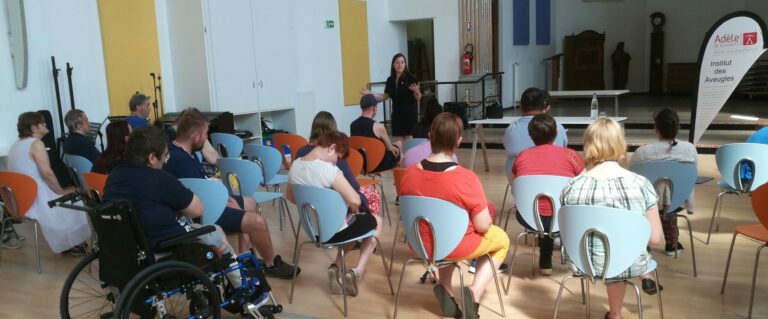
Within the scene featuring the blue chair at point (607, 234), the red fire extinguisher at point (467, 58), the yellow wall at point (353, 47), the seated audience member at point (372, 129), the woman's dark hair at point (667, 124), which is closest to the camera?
the blue chair at point (607, 234)

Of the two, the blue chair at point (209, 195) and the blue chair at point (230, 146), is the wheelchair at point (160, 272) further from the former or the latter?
the blue chair at point (230, 146)

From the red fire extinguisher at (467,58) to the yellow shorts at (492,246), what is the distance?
812 cm

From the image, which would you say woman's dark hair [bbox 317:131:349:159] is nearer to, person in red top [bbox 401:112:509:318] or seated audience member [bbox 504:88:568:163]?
person in red top [bbox 401:112:509:318]

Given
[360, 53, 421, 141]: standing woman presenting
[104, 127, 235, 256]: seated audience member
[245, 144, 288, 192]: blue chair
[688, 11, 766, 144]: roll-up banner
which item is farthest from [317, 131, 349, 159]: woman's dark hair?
[688, 11, 766, 144]: roll-up banner

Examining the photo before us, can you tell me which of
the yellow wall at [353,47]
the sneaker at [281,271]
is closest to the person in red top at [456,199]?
the sneaker at [281,271]

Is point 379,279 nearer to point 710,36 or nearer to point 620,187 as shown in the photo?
point 620,187

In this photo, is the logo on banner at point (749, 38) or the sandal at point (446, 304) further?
the logo on banner at point (749, 38)

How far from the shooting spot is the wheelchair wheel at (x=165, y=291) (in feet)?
7.91

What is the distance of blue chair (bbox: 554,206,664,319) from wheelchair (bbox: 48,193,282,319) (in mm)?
1477

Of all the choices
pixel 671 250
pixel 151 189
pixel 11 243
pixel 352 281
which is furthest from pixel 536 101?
pixel 11 243

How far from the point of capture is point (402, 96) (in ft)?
21.0

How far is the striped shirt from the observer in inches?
101

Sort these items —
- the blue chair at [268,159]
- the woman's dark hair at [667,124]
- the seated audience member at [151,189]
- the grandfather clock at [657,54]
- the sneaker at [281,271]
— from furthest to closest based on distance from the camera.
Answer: the grandfather clock at [657,54] → the blue chair at [268,159] → the sneaker at [281,271] → the woman's dark hair at [667,124] → the seated audience member at [151,189]

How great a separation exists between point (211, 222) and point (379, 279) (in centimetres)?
114
